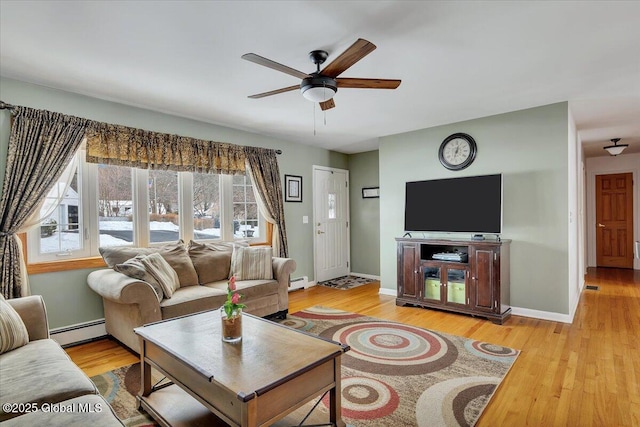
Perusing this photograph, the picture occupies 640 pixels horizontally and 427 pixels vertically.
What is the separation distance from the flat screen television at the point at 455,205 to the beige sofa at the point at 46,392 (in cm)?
389

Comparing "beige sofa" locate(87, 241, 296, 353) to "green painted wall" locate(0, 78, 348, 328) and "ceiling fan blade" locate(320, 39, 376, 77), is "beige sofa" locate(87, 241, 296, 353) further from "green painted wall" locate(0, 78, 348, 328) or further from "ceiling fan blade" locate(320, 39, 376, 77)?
"ceiling fan blade" locate(320, 39, 376, 77)

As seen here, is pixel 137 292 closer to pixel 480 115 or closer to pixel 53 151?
pixel 53 151

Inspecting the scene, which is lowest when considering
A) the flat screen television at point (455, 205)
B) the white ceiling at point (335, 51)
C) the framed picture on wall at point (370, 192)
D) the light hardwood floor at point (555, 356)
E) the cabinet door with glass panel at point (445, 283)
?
the light hardwood floor at point (555, 356)

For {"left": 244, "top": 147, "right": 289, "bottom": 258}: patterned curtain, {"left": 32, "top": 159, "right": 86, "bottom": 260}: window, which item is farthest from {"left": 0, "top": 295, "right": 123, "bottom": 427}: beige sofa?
{"left": 244, "top": 147, "right": 289, "bottom": 258}: patterned curtain

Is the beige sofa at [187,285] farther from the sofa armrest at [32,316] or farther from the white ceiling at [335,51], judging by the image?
the white ceiling at [335,51]

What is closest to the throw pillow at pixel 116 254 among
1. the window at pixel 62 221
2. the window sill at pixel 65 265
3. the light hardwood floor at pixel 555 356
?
the window sill at pixel 65 265

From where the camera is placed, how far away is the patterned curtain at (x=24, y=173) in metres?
2.90

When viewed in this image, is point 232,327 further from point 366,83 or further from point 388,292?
point 388,292

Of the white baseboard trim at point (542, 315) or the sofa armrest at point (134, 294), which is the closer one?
the sofa armrest at point (134, 294)

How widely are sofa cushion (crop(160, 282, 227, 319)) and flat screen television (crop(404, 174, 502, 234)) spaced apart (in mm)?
2662

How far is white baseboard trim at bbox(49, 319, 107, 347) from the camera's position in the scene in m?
3.22

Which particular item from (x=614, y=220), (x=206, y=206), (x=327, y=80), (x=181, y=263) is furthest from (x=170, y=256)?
(x=614, y=220)

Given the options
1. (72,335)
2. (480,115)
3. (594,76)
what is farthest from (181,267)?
(594,76)

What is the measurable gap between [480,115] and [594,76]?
4.21 feet
